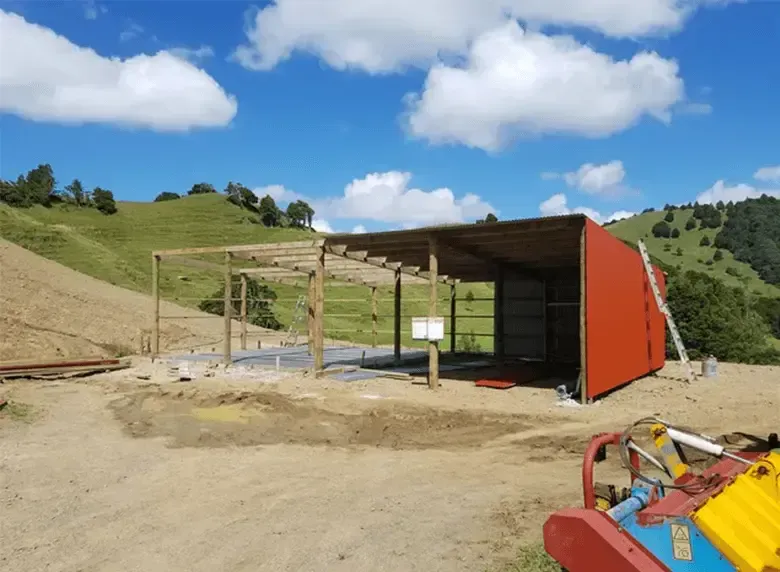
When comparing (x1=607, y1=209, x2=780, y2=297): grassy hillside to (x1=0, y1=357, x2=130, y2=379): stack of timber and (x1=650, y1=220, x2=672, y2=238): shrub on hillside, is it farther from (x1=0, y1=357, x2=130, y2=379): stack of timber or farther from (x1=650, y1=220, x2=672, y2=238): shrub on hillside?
(x1=0, y1=357, x2=130, y2=379): stack of timber

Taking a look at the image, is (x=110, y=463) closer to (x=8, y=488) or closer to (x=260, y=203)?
(x=8, y=488)

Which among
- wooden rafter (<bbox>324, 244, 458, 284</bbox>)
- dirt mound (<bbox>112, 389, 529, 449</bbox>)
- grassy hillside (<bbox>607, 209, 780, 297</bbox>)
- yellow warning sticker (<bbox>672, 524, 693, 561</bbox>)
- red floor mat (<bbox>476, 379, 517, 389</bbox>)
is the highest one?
grassy hillside (<bbox>607, 209, 780, 297</bbox>)

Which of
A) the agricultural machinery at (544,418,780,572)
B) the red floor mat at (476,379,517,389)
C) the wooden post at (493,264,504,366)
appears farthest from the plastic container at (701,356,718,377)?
the agricultural machinery at (544,418,780,572)

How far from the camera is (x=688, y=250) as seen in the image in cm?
9344

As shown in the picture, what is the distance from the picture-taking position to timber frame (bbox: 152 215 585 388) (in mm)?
13766

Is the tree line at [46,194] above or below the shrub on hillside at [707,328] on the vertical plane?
above

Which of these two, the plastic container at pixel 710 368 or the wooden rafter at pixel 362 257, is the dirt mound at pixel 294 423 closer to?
the wooden rafter at pixel 362 257

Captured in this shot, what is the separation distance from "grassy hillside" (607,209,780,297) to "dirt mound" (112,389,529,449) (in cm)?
6981

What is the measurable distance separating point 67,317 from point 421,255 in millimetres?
15119

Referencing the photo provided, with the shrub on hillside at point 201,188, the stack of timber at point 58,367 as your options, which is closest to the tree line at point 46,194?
the shrub on hillside at point 201,188

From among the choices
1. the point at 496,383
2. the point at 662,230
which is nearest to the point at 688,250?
the point at 662,230

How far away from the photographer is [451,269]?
71.1ft

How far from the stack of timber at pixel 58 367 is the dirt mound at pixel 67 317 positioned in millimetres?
3304

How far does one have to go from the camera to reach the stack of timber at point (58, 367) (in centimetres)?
1520
